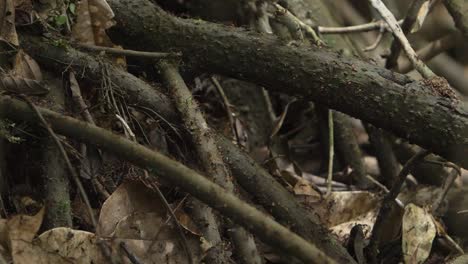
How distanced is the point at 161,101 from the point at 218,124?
508mm

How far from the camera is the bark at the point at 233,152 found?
185cm

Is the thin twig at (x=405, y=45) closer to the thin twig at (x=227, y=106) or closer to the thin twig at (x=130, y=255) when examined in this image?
the thin twig at (x=227, y=106)

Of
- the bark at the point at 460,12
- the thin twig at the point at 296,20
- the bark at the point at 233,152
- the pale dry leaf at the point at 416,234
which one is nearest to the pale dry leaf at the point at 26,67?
the bark at the point at 233,152

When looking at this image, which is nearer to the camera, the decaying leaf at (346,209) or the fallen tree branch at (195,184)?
the fallen tree branch at (195,184)

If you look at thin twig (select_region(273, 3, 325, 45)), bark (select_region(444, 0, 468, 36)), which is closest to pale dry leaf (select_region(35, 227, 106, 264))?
thin twig (select_region(273, 3, 325, 45))

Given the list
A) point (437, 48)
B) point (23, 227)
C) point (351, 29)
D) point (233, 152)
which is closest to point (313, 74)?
point (233, 152)

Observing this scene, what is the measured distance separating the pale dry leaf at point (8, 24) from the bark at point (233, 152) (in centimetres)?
7

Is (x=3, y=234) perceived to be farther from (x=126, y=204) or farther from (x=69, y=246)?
(x=126, y=204)

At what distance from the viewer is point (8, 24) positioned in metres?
1.77

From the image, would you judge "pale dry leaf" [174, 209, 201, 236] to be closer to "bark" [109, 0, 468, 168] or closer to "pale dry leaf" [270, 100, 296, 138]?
"bark" [109, 0, 468, 168]

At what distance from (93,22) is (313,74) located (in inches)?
26.1

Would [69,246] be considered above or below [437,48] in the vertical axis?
below

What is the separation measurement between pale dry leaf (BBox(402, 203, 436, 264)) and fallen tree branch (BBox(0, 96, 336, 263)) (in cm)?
75

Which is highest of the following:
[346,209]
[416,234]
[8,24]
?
[8,24]
